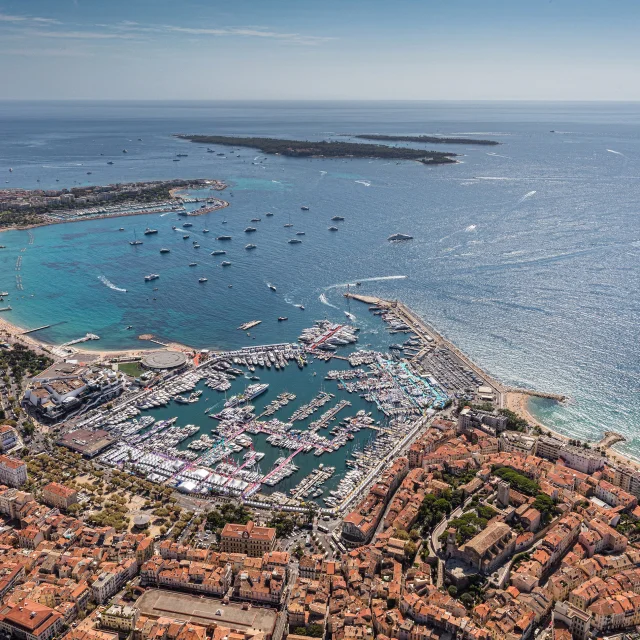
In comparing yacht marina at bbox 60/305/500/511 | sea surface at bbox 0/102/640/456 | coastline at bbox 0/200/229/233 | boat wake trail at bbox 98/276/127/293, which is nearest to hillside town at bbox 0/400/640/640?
yacht marina at bbox 60/305/500/511

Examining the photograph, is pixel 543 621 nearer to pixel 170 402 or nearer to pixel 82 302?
pixel 170 402

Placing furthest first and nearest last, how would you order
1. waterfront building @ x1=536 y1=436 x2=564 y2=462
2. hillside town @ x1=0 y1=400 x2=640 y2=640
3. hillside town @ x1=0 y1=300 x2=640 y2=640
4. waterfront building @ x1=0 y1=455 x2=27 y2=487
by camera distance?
1. waterfront building @ x1=536 y1=436 x2=564 y2=462
2. waterfront building @ x1=0 y1=455 x2=27 y2=487
3. hillside town @ x1=0 y1=300 x2=640 y2=640
4. hillside town @ x1=0 y1=400 x2=640 y2=640

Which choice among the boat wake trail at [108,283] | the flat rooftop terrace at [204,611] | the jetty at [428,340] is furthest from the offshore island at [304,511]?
the boat wake trail at [108,283]

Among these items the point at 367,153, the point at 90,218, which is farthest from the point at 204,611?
the point at 367,153

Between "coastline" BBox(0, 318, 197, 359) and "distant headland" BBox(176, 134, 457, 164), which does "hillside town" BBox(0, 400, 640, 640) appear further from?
"distant headland" BBox(176, 134, 457, 164)

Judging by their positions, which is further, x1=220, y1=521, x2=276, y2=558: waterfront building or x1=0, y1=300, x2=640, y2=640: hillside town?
x1=220, y1=521, x2=276, y2=558: waterfront building
